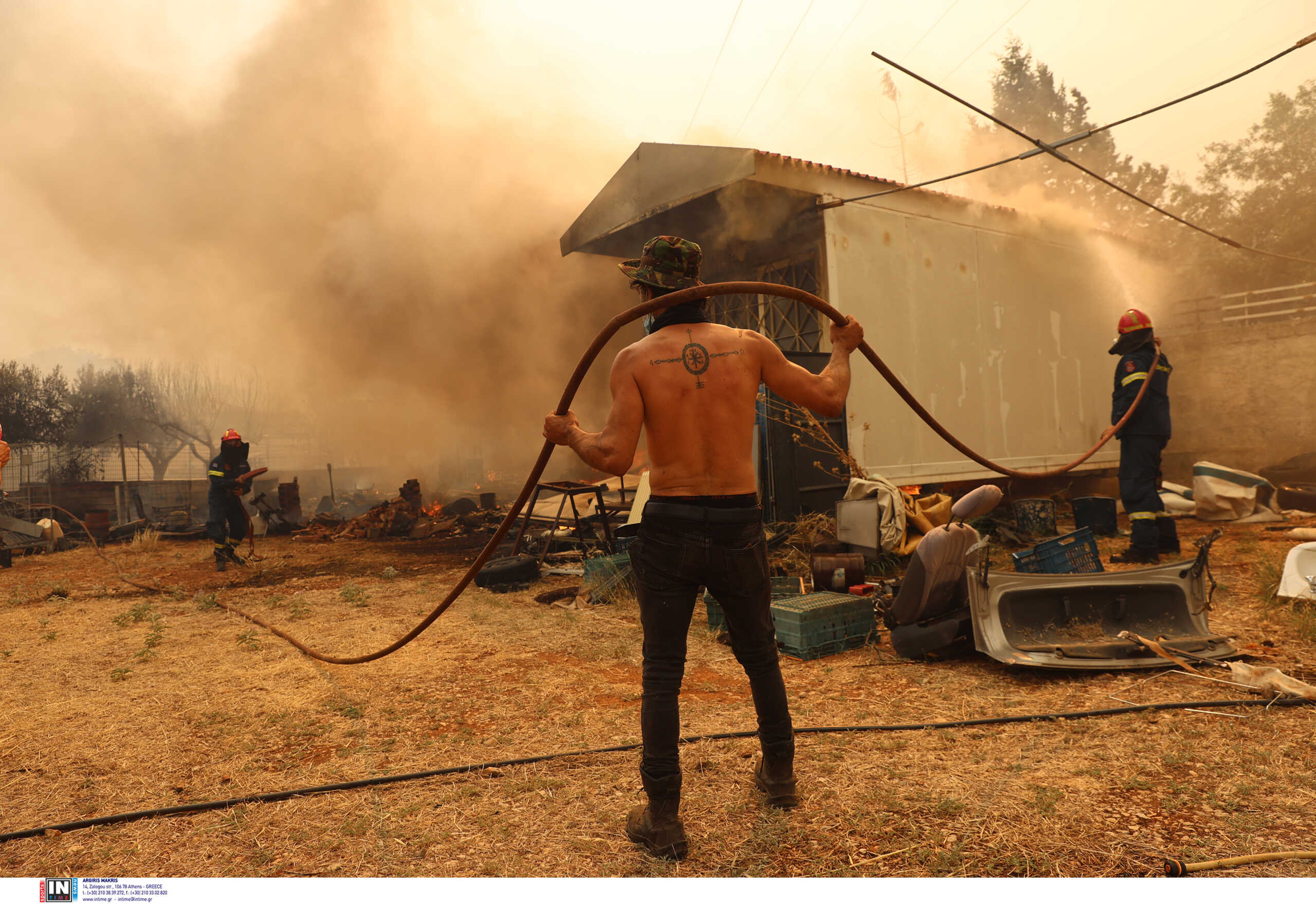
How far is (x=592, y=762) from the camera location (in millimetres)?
3158

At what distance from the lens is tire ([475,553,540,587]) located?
7.65 metres

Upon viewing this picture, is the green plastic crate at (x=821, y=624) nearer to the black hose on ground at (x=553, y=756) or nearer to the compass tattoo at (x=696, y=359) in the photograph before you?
the black hose on ground at (x=553, y=756)

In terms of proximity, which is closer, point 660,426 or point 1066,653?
point 660,426

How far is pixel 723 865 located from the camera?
2.28m

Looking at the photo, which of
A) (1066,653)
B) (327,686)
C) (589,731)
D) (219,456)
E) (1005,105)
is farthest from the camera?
(1005,105)

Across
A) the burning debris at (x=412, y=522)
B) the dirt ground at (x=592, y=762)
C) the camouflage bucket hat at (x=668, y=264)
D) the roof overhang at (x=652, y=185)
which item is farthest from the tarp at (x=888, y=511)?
the burning debris at (x=412, y=522)

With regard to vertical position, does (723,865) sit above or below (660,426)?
below

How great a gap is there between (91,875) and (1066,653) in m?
4.54

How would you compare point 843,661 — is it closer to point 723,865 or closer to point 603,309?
point 723,865

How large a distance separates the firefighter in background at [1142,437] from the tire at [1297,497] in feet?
15.5

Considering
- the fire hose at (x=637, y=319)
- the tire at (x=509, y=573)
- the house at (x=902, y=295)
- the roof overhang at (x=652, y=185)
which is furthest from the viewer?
the house at (x=902, y=295)

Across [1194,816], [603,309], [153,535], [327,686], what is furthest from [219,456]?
[1194,816]

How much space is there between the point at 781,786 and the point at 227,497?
32.7ft

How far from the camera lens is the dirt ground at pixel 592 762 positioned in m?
2.35
